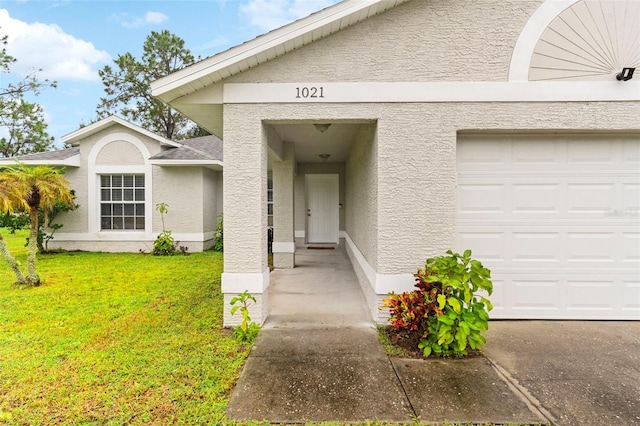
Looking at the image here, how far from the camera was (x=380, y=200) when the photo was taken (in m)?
4.11

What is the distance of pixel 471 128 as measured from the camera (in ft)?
13.3

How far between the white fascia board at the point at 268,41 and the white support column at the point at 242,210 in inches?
22.8

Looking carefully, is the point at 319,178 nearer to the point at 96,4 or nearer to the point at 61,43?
the point at 96,4

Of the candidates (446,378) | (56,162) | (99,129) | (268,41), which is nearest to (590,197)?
(446,378)

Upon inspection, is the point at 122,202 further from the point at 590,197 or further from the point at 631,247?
the point at 631,247

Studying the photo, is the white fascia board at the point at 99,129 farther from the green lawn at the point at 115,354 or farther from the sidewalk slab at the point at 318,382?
the sidewalk slab at the point at 318,382

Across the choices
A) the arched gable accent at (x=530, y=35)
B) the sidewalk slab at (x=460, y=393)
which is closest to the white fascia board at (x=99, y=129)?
the arched gable accent at (x=530, y=35)

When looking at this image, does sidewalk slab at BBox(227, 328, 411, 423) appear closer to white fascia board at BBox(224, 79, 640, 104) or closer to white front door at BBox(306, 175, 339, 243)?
white fascia board at BBox(224, 79, 640, 104)

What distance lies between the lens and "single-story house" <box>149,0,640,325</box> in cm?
395

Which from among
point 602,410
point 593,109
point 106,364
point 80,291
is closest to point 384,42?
point 593,109

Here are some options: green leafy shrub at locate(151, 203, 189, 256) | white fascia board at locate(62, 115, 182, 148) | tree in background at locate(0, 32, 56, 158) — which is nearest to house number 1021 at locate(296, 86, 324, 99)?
green leafy shrub at locate(151, 203, 189, 256)

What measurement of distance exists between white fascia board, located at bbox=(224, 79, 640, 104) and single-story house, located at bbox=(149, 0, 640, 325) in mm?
17

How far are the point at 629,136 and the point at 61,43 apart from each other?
30854 millimetres

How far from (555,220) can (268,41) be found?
15.2ft
